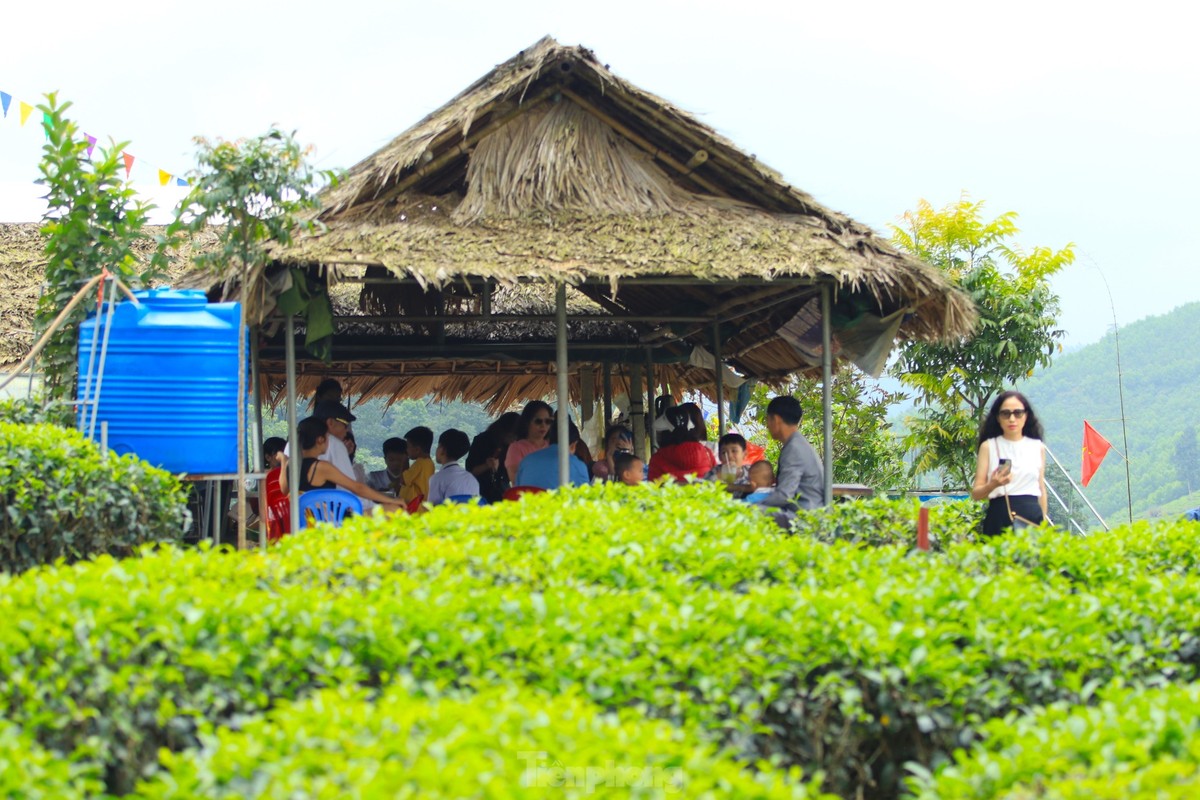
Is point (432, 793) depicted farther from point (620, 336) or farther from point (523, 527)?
point (620, 336)

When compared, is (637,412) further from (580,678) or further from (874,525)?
(580,678)

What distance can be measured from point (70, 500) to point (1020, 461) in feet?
15.0

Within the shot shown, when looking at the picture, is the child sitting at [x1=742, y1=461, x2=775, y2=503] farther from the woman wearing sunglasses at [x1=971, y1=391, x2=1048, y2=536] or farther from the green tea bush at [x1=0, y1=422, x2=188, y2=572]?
the green tea bush at [x1=0, y1=422, x2=188, y2=572]

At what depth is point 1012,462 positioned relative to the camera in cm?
640

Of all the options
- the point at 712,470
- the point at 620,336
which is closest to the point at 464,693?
the point at 712,470

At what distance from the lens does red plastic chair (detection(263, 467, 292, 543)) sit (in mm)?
7588

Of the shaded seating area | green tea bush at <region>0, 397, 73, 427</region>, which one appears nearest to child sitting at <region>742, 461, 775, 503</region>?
the shaded seating area

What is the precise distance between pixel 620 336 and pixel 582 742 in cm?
910

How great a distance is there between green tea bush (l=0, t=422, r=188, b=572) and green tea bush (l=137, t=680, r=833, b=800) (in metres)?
2.79

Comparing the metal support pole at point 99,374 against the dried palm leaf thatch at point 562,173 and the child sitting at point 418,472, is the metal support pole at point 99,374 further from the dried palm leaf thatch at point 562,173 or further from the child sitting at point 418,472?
the child sitting at point 418,472

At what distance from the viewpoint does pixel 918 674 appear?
3268 mm

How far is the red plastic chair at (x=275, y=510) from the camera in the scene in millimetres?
7588

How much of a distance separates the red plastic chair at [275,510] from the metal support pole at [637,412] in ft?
15.2

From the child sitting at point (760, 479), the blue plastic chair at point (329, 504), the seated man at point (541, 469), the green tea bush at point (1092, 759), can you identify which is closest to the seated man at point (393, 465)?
the seated man at point (541, 469)
